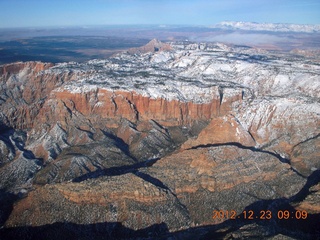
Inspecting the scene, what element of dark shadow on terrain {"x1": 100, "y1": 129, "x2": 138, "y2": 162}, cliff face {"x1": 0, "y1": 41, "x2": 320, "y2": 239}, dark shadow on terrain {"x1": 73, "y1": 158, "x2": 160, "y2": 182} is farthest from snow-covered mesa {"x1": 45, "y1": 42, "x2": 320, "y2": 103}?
dark shadow on terrain {"x1": 73, "y1": 158, "x2": 160, "y2": 182}

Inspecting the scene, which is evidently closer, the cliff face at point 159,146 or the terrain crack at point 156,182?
the cliff face at point 159,146

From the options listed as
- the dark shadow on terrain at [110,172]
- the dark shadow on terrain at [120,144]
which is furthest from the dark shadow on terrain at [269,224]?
the dark shadow on terrain at [120,144]

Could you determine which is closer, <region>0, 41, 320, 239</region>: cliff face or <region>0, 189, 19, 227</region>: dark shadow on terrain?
<region>0, 41, 320, 239</region>: cliff face

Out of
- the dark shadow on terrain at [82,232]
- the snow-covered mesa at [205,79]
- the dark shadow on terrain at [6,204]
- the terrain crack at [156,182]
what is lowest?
the dark shadow on terrain at [6,204]

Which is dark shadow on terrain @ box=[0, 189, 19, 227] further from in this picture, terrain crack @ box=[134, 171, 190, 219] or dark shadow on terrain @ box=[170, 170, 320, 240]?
dark shadow on terrain @ box=[170, 170, 320, 240]

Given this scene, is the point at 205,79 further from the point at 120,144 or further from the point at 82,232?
the point at 82,232

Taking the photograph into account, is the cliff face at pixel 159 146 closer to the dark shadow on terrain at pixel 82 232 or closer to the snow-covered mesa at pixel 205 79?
the dark shadow on terrain at pixel 82 232

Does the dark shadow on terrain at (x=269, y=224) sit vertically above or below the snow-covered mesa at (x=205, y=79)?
below
